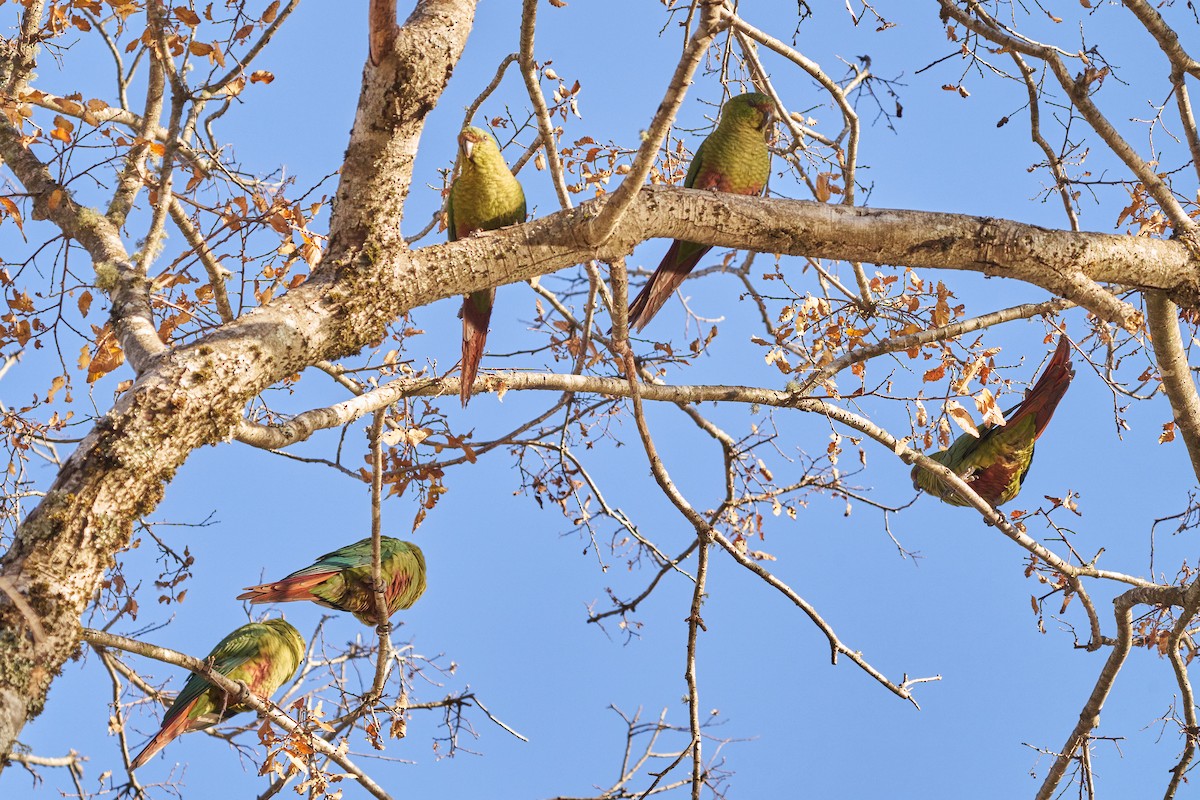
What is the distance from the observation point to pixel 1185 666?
12.7 ft

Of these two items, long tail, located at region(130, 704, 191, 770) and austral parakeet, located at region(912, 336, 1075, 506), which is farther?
austral parakeet, located at region(912, 336, 1075, 506)

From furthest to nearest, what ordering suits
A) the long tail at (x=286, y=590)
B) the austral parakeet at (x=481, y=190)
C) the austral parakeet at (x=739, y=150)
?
1. the austral parakeet at (x=739, y=150)
2. the austral parakeet at (x=481, y=190)
3. the long tail at (x=286, y=590)

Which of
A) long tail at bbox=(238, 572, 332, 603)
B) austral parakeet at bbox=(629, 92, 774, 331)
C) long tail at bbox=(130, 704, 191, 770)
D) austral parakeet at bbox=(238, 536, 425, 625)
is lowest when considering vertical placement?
long tail at bbox=(130, 704, 191, 770)

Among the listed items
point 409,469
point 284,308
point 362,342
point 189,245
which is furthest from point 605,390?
point 189,245

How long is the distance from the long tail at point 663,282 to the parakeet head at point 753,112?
39.1 inches

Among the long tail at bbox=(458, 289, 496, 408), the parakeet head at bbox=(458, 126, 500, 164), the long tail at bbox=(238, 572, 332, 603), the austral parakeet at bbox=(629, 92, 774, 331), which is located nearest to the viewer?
the long tail at bbox=(238, 572, 332, 603)

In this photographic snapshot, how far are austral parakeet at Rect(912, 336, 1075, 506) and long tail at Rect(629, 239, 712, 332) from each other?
1524 mm

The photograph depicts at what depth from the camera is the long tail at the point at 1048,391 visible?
4289 mm

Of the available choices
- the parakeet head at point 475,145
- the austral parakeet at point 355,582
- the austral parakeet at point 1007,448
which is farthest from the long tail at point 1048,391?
the austral parakeet at point 355,582

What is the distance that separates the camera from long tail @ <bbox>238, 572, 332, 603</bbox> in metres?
3.47

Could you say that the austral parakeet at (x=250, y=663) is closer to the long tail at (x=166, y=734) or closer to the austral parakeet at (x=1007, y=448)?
the long tail at (x=166, y=734)

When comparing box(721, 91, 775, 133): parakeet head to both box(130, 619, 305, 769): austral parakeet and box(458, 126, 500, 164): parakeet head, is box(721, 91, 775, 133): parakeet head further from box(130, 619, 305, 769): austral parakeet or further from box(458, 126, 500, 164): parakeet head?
box(130, 619, 305, 769): austral parakeet

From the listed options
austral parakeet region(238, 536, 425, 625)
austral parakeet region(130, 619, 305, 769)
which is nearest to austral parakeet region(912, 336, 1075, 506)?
austral parakeet region(238, 536, 425, 625)

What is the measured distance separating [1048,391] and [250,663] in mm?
3978
